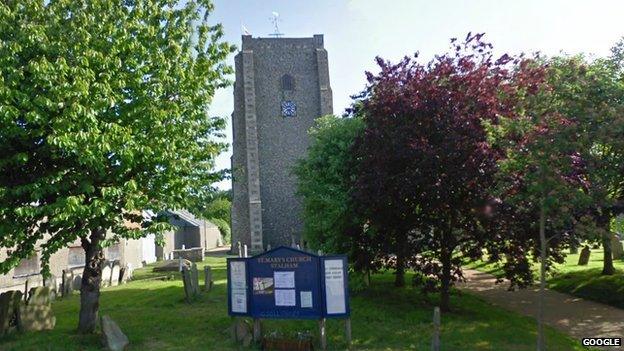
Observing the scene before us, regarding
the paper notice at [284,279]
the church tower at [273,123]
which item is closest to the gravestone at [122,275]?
the paper notice at [284,279]

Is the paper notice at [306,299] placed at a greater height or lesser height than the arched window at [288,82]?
lesser

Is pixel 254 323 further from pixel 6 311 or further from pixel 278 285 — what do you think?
pixel 6 311

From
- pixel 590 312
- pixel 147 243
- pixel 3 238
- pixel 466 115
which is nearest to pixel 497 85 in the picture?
pixel 466 115

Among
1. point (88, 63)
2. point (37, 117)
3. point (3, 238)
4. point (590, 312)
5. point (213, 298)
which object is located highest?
point (88, 63)

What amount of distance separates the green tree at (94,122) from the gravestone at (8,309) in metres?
1.71

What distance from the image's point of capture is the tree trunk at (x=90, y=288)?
1131cm

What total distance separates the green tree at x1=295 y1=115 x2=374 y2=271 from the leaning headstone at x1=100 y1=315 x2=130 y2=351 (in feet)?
25.9

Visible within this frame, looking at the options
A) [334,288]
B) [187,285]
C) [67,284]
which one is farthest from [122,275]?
[334,288]

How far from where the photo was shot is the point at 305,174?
2100cm

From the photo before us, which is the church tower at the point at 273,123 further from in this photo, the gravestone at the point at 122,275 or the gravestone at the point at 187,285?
the gravestone at the point at 187,285

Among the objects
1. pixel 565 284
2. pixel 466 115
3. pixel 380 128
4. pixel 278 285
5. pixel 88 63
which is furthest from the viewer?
pixel 565 284

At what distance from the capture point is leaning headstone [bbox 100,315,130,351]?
32.6 ft

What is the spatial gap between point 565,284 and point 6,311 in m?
19.5

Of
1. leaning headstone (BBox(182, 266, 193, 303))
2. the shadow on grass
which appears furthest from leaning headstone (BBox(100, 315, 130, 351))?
the shadow on grass
